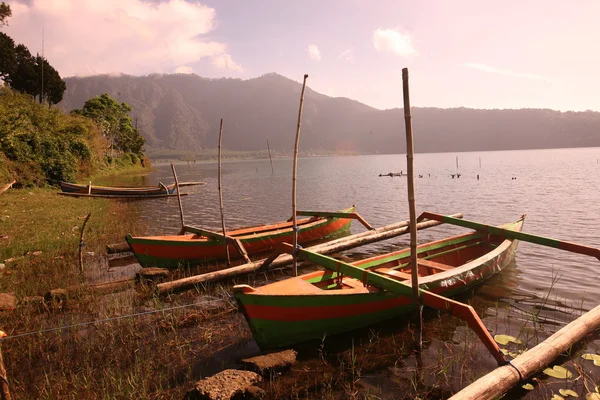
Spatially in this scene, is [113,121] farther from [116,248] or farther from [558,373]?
[558,373]

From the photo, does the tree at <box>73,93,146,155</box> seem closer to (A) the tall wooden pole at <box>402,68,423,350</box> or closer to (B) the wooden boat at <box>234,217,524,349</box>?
(B) the wooden boat at <box>234,217,524,349</box>

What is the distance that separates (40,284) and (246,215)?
16539 mm

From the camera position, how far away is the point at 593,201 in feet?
86.4

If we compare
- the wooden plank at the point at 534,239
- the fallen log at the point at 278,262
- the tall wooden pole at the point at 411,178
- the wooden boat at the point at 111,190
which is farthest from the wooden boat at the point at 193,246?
the wooden boat at the point at 111,190

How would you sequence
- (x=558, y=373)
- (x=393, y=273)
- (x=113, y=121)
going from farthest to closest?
(x=113, y=121) < (x=393, y=273) < (x=558, y=373)

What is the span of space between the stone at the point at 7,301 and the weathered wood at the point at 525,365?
9032mm

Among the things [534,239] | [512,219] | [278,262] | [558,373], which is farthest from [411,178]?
[512,219]

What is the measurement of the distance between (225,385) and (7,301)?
6.29m

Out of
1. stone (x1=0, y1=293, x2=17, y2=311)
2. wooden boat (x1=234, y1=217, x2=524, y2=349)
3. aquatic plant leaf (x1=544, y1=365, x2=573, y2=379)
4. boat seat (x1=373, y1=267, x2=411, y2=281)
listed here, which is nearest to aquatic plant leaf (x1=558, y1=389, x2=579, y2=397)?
aquatic plant leaf (x1=544, y1=365, x2=573, y2=379)

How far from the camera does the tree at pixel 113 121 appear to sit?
57.1 metres

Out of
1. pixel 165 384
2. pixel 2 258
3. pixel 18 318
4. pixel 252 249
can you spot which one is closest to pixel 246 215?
pixel 252 249

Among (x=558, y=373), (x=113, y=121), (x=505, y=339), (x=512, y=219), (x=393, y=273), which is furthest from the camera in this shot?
(x=113, y=121)

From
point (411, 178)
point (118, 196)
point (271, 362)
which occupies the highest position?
point (411, 178)

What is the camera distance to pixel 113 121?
198 feet
